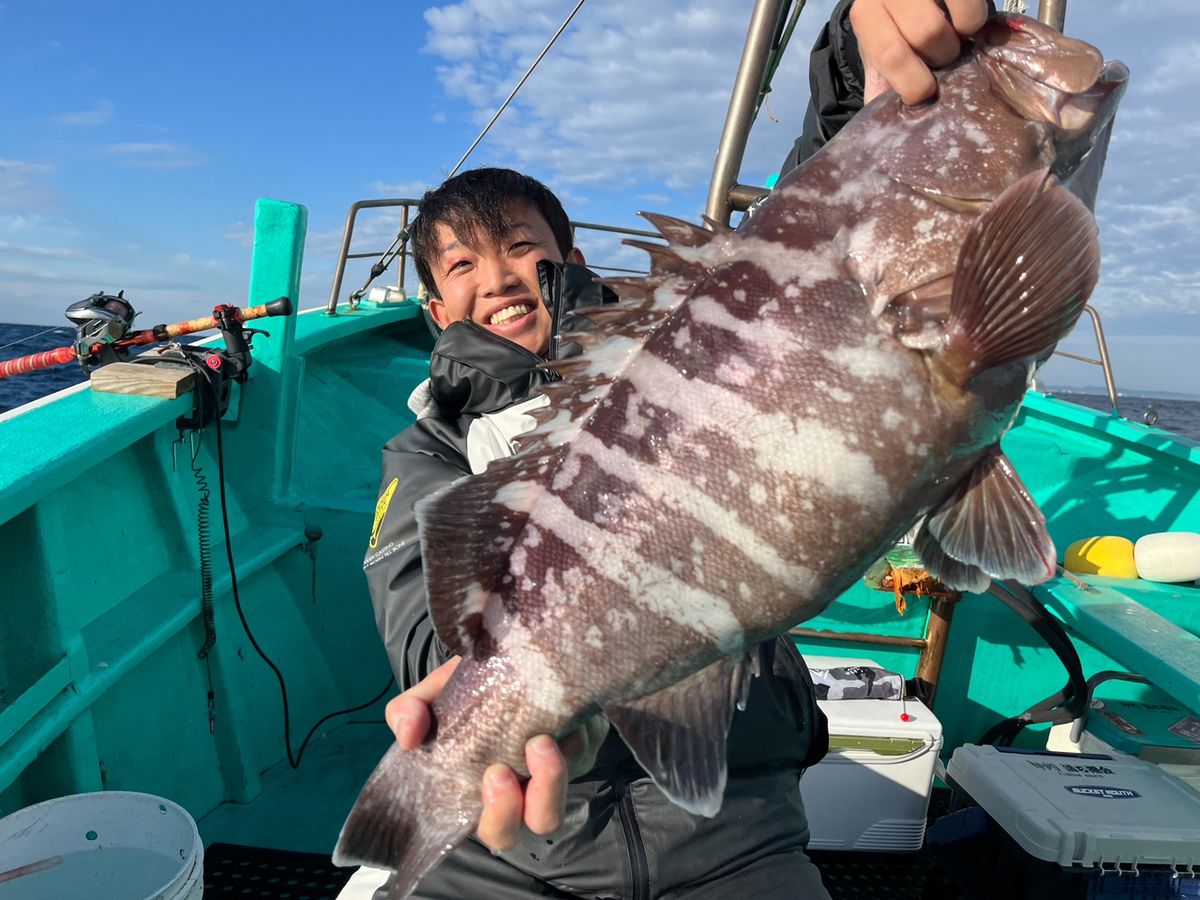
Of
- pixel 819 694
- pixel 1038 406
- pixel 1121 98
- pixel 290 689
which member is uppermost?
pixel 1121 98

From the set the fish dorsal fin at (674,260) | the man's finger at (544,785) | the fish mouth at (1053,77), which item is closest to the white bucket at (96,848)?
the man's finger at (544,785)

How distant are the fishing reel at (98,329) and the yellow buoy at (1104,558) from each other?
16.3ft

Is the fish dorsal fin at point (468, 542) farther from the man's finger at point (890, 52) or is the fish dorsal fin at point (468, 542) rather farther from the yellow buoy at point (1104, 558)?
the yellow buoy at point (1104, 558)

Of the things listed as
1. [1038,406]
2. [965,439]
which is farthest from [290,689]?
[1038,406]

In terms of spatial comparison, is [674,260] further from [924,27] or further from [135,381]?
[135,381]

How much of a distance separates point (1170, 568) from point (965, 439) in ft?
11.3

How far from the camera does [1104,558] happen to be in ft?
13.5

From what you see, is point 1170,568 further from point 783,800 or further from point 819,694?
point 783,800

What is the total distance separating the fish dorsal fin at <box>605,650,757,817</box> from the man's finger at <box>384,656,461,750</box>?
0.37 meters

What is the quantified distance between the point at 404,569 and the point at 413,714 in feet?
2.41

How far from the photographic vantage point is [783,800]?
2186mm

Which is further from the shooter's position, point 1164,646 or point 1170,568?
point 1170,568

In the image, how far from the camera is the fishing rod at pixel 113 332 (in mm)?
3818

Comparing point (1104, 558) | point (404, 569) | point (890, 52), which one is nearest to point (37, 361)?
point (404, 569)
